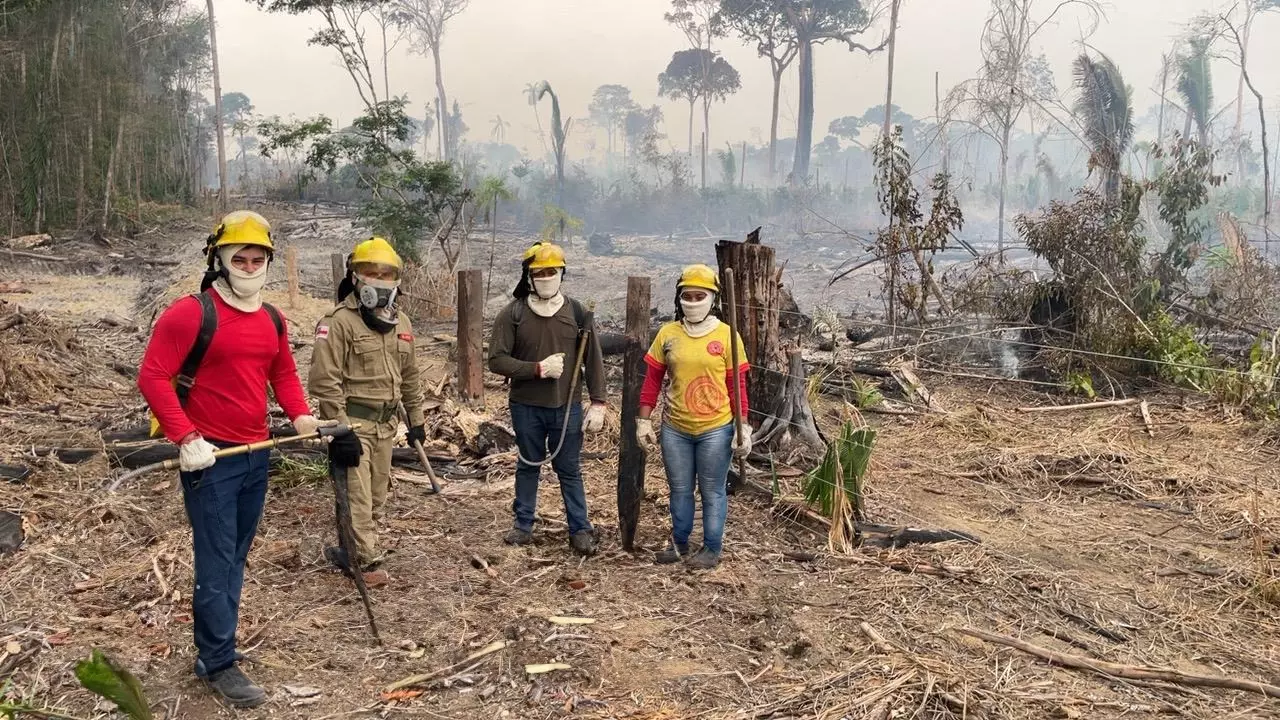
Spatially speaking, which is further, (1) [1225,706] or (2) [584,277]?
(2) [584,277]

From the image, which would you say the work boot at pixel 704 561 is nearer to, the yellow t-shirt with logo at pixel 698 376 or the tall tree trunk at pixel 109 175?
the yellow t-shirt with logo at pixel 698 376

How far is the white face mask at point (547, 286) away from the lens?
14.2 feet

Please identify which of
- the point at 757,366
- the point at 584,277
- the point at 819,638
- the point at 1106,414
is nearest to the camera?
the point at 819,638

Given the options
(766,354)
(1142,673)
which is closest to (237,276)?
(766,354)

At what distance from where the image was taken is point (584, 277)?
21.9 m

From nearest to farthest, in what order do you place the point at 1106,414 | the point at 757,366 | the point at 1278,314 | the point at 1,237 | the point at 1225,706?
1. the point at 1225,706
2. the point at 757,366
3. the point at 1106,414
4. the point at 1278,314
5. the point at 1,237

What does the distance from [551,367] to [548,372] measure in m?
0.03

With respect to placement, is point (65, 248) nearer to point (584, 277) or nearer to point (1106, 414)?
point (584, 277)

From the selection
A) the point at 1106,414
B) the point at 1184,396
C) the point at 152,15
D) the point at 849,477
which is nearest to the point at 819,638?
the point at 849,477

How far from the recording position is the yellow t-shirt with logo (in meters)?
4.20

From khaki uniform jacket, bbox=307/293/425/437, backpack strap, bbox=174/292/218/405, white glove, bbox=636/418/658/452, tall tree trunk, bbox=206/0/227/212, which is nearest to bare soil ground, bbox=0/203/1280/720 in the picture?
white glove, bbox=636/418/658/452

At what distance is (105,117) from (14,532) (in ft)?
63.4

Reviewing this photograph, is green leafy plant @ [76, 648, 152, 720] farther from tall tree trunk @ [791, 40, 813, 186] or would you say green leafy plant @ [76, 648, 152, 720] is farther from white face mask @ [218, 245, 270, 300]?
tall tree trunk @ [791, 40, 813, 186]

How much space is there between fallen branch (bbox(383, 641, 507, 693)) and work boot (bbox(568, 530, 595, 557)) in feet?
3.49
